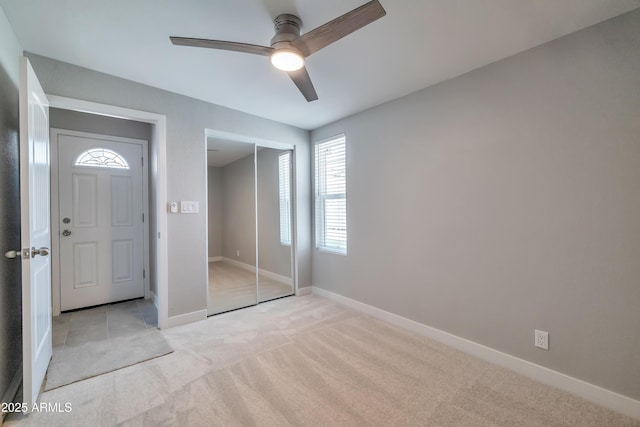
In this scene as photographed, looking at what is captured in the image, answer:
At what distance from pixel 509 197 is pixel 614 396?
1402 millimetres

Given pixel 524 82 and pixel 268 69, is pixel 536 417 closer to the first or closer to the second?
pixel 524 82

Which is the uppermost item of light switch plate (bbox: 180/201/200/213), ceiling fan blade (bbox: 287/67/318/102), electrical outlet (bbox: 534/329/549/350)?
ceiling fan blade (bbox: 287/67/318/102)

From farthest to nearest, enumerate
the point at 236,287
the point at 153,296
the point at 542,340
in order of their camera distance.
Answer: the point at 236,287 < the point at 153,296 < the point at 542,340

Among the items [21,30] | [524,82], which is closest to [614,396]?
[524,82]

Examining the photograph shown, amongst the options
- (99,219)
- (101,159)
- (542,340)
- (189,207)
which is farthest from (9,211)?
(542,340)

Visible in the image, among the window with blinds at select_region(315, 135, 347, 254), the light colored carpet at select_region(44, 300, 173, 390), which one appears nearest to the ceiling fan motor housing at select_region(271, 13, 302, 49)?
the window with blinds at select_region(315, 135, 347, 254)

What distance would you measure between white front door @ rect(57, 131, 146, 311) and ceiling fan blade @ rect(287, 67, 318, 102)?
9.62 feet

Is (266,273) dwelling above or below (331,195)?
below

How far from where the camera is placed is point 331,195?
375 centimetres

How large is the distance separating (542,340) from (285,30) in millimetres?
2806

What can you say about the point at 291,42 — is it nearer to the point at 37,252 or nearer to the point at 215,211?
the point at 37,252

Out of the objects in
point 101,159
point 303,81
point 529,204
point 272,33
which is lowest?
point 529,204

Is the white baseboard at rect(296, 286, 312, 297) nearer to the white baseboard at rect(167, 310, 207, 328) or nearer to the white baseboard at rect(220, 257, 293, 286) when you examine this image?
the white baseboard at rect(220, 257, 293, 286)

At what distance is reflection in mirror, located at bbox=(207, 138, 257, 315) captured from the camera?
376 cm
